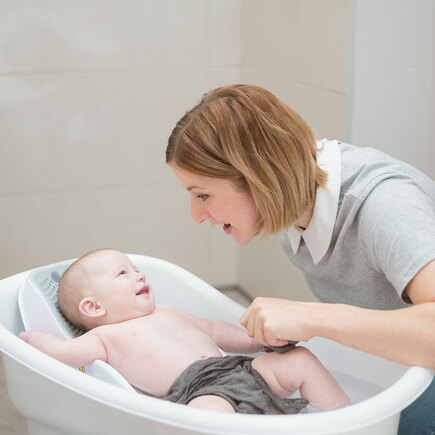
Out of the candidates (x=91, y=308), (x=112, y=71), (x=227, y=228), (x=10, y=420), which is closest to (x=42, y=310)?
(x=91, y=308)

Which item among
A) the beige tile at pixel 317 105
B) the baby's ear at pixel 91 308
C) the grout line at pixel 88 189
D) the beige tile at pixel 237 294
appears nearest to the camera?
the baby's ear at pixel 91 308

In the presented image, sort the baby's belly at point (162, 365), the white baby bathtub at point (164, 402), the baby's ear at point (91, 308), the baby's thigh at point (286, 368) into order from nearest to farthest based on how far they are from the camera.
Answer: the white baby bathtub at point (164, 402) < the baby's thigh at point (286, 368) < the baby's belly at point (162, 365) < the baby's ear at point (91, 308)

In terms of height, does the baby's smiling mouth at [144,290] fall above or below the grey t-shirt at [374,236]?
below

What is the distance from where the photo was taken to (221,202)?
115 centimetres

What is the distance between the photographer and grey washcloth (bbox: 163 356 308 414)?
1048 millimetres

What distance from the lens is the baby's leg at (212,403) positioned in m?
1.02

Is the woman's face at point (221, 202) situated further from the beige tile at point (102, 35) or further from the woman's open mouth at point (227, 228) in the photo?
the beige tile at point (102, 35)

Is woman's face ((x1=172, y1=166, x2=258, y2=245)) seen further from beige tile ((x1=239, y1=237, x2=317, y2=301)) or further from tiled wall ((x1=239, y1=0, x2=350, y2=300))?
beige tile ((x1=239, y1=237, x2=317, y2=301))

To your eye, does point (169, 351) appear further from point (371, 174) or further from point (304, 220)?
point (371, 174)

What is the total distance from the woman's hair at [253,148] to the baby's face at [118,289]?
0.27 meters

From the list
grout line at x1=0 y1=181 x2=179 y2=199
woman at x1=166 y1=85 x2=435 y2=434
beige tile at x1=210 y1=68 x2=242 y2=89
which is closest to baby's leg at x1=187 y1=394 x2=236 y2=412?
woman at x1=166 y1=85 x2=435 y2=434

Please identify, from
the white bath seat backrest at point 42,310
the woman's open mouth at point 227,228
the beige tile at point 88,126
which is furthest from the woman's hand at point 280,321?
the beige tile at point 88,126

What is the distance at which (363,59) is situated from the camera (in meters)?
1.58

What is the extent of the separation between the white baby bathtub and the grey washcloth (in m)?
0.15
